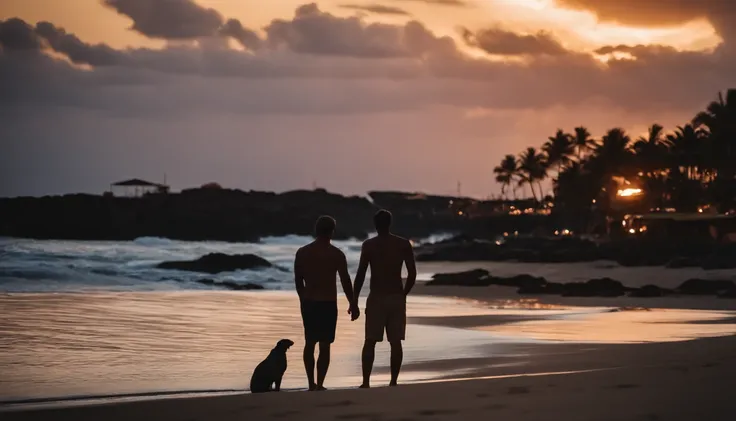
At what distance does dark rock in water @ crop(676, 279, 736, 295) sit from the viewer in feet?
77.8

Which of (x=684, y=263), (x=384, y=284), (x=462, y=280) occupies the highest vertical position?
(x=384, y=284)

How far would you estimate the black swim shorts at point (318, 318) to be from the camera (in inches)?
329

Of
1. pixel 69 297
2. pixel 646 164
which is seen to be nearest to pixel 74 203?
pixel 646 164

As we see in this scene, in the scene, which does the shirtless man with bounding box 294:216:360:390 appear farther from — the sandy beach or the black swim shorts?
the sandy beach

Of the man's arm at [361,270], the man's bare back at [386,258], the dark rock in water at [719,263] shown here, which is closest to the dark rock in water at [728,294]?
the dark rock in water at [719,263]

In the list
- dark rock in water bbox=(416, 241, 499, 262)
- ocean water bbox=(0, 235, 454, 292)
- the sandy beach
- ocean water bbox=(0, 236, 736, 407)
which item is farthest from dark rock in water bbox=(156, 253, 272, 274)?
the sandy beach

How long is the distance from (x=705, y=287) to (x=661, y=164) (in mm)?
49171

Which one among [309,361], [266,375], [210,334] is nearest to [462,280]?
[210,334]

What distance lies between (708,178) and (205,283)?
54.5 m

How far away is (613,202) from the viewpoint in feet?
271

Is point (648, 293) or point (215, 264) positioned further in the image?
point (215, 264)

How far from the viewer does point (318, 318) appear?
8.37 meters

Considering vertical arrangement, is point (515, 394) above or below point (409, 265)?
below

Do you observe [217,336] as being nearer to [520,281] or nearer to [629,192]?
[520,281]
